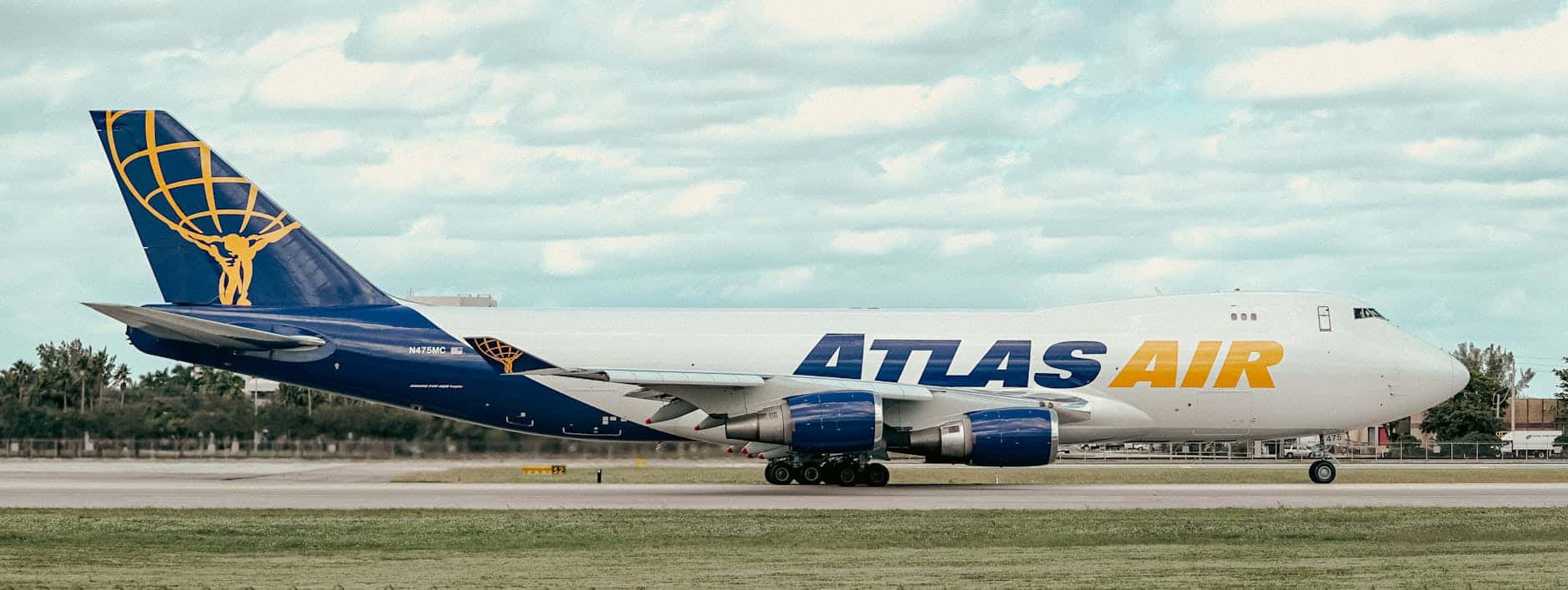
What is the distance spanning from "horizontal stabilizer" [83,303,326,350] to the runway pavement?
2633 mm

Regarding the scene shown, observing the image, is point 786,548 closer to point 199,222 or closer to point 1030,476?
point 199,222

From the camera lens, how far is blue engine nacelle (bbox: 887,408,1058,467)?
2888 centimetres

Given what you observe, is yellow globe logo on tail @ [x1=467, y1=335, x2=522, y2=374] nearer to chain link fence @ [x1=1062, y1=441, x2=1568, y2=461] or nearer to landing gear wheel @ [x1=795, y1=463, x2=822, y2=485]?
landing gear wheel @ [x1=795, y1=463, x2=822, y2=485]

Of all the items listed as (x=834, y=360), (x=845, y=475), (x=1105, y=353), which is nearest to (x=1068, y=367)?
(x=1105, y=353)

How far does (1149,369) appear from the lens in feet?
105

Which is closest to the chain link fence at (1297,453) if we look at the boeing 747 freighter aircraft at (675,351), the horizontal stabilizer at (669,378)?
the boeing 747 freighter aircraft at (675,351)

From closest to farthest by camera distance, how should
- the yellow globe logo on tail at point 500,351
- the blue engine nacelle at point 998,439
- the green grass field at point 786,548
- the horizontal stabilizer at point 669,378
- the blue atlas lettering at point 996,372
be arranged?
the green grass field at point 786,548
the horizontal stabilizer at point 669,378
the blue engine nacelle at point 998,439
the yellow globe logo on tail at point 500,351
the blue atlas lettering at point 996,372

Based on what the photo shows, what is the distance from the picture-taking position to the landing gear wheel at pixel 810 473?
103ft

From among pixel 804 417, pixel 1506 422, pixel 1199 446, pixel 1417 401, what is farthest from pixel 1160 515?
pixel 1506 422

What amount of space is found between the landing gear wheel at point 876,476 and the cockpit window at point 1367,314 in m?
10.4

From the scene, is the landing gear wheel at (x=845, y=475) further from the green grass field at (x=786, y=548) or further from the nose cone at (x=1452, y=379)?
the nose cone at (x=1452, y=379)

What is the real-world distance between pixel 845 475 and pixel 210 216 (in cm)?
1314

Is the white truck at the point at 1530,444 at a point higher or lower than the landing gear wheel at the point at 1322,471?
lower

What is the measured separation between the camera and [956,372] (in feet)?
103
